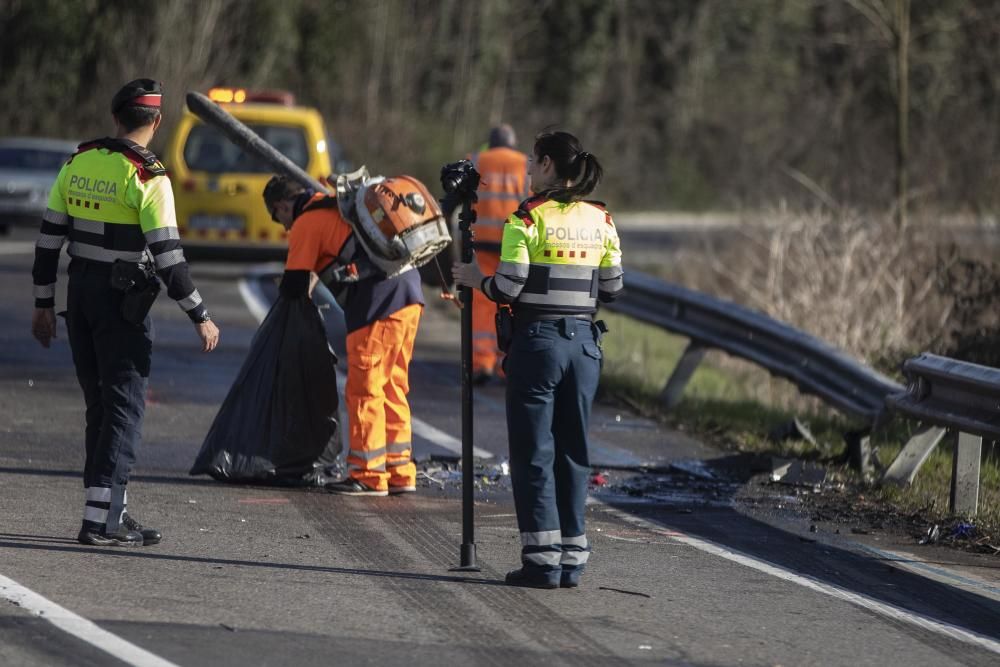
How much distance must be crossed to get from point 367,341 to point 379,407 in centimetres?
33

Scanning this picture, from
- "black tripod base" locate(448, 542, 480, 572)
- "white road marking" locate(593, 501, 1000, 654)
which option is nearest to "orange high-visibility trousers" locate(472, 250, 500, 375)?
"white road marking" locate(593, 501, 1000, 654)

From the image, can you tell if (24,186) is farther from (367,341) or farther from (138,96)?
(138,96)

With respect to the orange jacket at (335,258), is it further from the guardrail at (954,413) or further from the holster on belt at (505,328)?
the guardrail at (954,413)

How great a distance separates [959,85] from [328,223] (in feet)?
57.9

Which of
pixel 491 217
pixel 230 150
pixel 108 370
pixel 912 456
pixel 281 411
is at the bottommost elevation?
pixel 912 456

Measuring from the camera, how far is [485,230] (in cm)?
1245

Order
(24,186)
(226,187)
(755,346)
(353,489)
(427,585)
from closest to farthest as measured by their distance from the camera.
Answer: (427,585)
(353,489)
(755,346)
(226,187)
(24,186)

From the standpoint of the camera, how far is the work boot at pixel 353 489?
27.6ft

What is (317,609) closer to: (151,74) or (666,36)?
(151,74)

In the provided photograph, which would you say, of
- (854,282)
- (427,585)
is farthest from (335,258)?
(854,282)

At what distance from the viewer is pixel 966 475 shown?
8.20m

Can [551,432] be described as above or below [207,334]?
below

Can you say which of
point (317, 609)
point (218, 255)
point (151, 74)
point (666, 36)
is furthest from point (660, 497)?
point (666, 36)

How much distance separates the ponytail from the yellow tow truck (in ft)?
39.3
